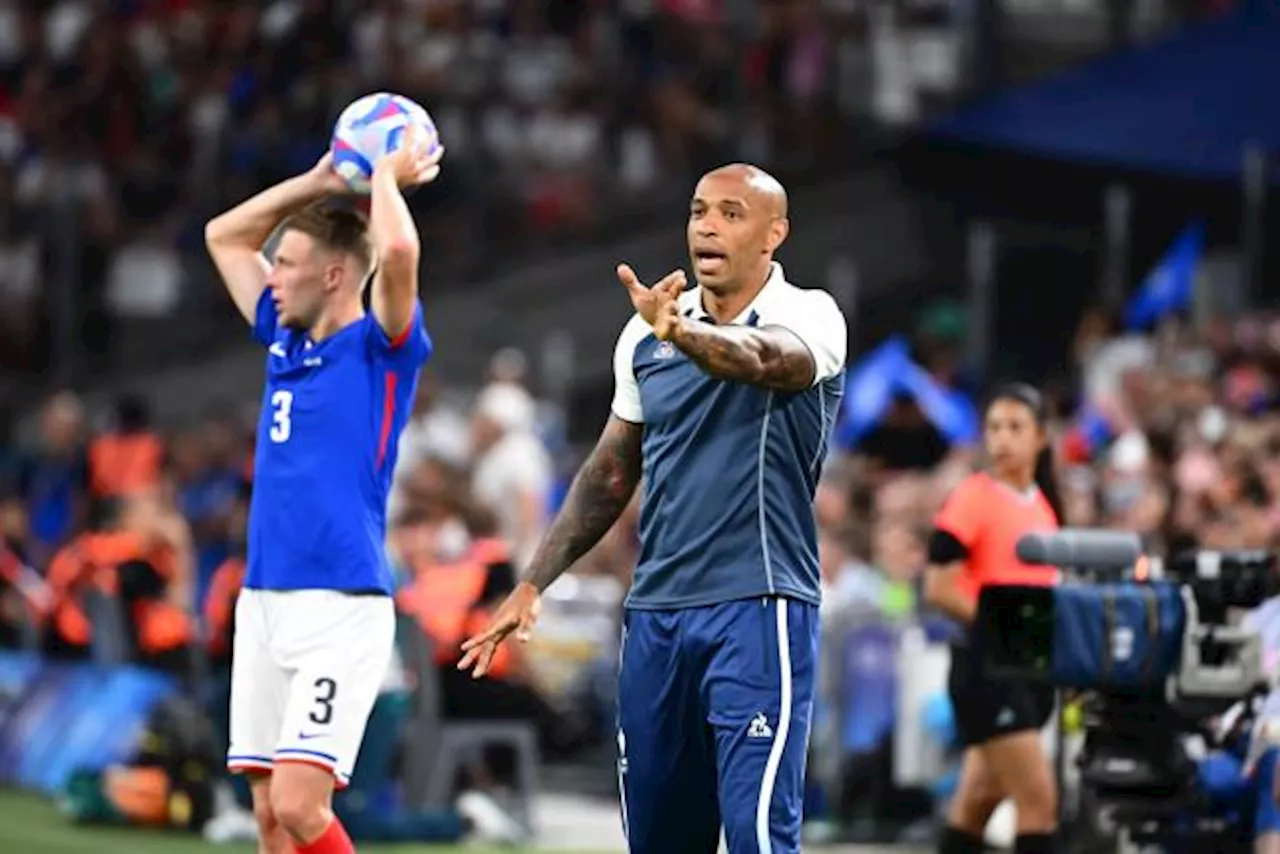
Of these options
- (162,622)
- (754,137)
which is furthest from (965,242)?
(162,622)

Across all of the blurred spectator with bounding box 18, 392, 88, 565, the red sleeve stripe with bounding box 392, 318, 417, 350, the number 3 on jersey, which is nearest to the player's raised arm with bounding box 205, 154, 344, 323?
the number 3 on jersey

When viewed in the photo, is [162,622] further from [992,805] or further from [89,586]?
[992,805]

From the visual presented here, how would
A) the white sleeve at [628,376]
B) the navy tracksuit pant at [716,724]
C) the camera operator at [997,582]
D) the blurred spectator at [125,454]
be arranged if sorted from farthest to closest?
1. the blurred spectator at [125,454]
2. the camera operator at [997,582]
3. the white sleeve at [628,376]
4. the navy tracksuit pant at [716,724]

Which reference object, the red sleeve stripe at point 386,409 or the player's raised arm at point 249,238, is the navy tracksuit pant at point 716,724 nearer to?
the red sleeve stripe at point 386,409

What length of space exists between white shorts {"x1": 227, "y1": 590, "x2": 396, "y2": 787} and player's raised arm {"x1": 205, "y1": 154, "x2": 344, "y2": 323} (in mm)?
1075

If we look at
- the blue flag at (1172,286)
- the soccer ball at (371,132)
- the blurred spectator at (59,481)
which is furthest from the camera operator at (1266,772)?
the blurred spectator at (59,481)

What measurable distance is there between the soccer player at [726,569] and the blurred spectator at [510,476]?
11.3 meters

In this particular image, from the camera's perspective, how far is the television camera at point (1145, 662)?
1281cm

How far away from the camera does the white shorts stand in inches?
422

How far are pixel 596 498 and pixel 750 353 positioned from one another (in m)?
1.01

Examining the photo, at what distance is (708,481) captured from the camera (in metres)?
9.70

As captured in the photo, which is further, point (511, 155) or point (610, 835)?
point (511, 155)

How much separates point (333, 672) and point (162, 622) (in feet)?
30.0

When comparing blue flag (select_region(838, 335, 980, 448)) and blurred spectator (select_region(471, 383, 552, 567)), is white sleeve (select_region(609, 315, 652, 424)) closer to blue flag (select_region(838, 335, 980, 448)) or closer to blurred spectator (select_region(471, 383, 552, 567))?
blurred spectator (select_region(471, 383, 552, 567))
